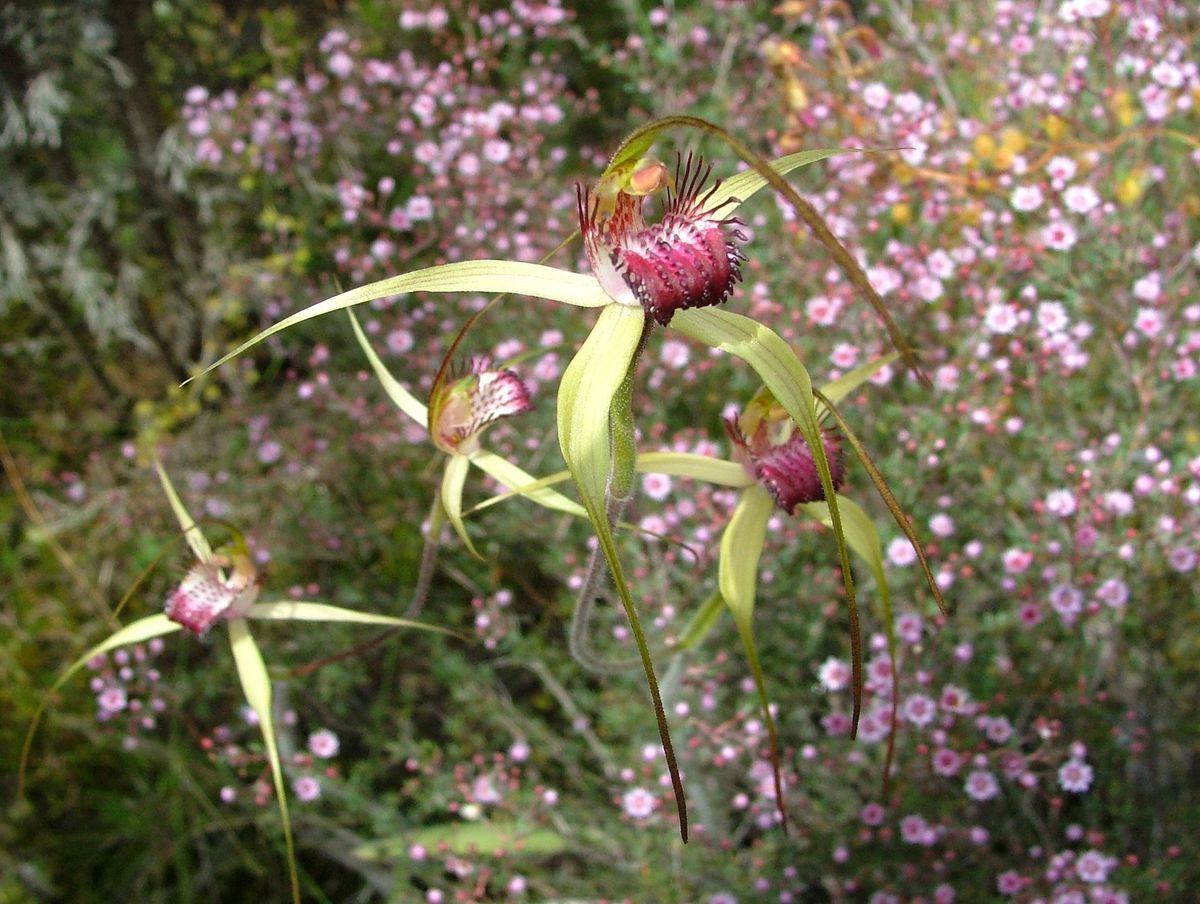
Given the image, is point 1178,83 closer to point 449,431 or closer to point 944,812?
point 944,812

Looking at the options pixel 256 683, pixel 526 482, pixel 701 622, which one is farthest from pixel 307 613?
pixel 701 622

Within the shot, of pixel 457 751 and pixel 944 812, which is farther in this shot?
pixel 457 751

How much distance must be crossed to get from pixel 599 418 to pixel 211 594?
2.60ft

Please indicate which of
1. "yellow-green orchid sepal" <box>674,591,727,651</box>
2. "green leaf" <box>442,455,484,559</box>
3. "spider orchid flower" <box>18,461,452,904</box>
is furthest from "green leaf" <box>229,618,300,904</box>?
"yellow-green orchid sepal" <box>674,591,727,651</box>

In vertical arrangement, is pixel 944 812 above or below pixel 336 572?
below

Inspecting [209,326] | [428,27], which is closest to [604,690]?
[209,326]

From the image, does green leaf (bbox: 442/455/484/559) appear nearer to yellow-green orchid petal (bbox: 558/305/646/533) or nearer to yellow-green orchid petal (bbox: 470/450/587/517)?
yellow-green orchid petal (bbox: 470/450/587/517)

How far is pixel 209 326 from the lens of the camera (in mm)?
3289

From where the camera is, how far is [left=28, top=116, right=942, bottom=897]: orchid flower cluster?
0.91 metres

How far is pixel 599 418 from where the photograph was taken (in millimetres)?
953

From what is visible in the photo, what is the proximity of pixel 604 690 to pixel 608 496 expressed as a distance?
138 cm

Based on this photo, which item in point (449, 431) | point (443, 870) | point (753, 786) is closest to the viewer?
point (449, 431)

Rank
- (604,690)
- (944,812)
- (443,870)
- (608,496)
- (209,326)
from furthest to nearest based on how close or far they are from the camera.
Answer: (209,326), (604,690), (443,870), (944,812), (608,496)

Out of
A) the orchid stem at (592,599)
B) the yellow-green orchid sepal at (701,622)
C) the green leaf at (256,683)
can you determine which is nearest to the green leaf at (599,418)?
the orchid stem at (592,599)
